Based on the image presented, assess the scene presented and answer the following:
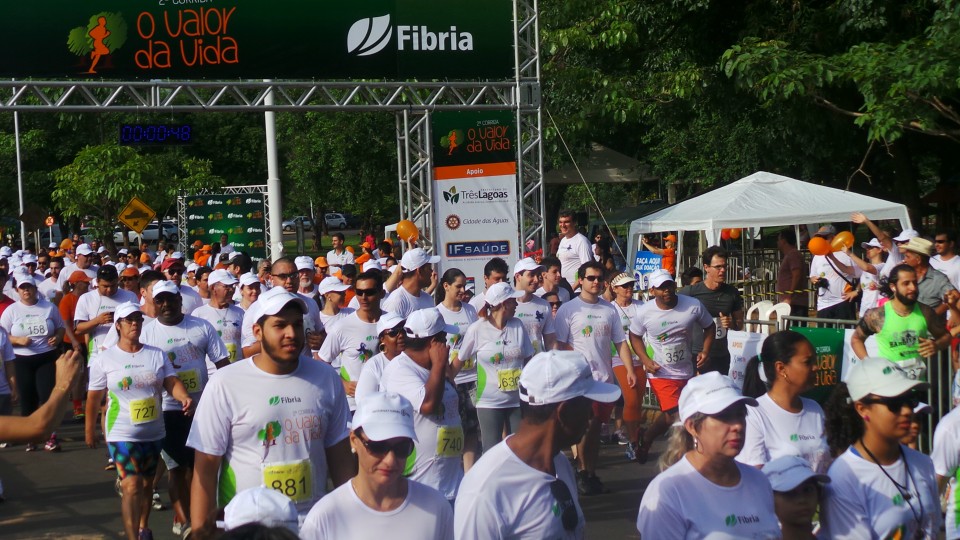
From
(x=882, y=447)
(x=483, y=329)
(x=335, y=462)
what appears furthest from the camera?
(x=483, y=329)

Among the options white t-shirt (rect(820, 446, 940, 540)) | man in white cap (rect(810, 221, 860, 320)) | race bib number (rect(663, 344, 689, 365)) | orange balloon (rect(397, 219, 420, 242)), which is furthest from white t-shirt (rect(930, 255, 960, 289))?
white t-shirt (rect(820, 446, 940, 540))

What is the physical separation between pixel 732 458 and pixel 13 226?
5677 centimetres

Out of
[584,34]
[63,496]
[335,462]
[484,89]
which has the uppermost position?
[584,34]

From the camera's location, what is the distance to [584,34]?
21.7 metres

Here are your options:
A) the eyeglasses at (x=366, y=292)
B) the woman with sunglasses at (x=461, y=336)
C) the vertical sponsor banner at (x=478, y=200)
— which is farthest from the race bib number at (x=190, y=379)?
the vertical sponsor banner at (x=478, y=200)

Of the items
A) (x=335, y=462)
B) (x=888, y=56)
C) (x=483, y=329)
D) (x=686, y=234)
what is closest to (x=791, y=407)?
(x=335, y=462)

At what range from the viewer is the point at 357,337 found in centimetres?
879

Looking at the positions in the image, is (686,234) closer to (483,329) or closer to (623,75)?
(623,75)

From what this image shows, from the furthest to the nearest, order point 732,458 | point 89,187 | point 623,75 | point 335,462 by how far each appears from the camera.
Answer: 1. point 89,187
2. point 623,75
3. point 335,462
4. point 732,458

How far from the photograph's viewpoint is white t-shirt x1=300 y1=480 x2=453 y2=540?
3.89 m

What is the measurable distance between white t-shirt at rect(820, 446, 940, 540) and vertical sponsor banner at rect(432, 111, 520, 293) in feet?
43.4

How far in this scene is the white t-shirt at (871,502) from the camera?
427 cm

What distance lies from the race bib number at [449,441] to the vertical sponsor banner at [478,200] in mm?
10947

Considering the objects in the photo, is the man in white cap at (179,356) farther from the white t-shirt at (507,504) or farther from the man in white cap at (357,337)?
the white t-shirt at (507,504)
